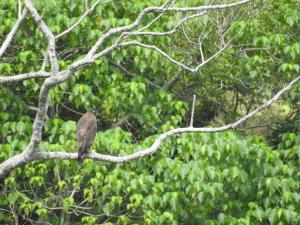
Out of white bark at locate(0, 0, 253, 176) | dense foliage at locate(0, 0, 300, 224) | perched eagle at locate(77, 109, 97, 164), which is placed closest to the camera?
white bark at locate(0, 0, 253, 176)

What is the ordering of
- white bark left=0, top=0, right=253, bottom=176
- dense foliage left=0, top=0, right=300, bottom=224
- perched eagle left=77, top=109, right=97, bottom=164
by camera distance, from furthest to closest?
dense foliage left=0, top=0, right=300, bottom=224 < perched eagle left=77, top=109, right=97, bottom=164 < white bark left=0, top=0, right=253, bottom=176

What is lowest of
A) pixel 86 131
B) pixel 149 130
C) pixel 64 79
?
pixel 149 130

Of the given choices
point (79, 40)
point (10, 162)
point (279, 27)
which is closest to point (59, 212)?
point (79, 40)

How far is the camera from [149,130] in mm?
10625

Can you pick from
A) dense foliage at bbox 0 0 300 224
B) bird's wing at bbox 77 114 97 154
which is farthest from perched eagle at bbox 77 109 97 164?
dense foliage at bbox 0 0 300 224

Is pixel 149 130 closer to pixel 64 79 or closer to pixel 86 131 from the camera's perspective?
pixel 86 131

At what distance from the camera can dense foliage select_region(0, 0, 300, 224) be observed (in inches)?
372

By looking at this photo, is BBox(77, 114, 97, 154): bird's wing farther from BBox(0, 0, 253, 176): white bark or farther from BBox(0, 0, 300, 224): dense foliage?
BBox(0, 0, 253, 176): white bark

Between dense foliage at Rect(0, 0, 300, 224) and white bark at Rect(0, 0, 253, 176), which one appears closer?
white bark at Rect(0, 0, 253, 176)

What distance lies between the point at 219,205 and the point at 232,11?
88.6 inches

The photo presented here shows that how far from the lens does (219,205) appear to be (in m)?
9.92

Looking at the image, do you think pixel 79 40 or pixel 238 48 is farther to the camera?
pixel 238 48

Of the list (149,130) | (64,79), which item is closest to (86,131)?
(149,130)

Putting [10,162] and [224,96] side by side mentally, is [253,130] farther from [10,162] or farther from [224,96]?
[10,162]
